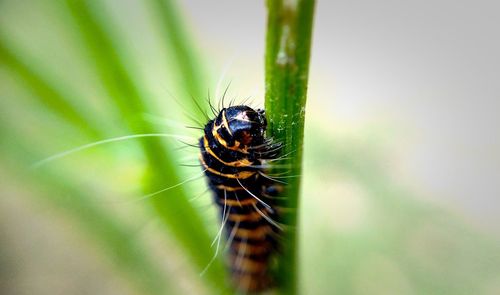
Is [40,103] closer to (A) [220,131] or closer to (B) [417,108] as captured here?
(A) [220,131]

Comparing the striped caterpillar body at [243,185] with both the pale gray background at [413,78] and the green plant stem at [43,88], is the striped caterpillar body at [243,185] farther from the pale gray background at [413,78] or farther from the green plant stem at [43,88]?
the pale gray background at [413,78]

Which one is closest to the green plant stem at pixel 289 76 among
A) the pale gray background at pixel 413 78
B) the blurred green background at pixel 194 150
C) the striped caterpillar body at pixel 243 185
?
the striped caterpillar body at pixel 243 185

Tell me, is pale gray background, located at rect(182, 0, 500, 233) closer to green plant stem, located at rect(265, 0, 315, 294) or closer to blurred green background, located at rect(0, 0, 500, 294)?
blurred green background, located at rect(0, 0, 500, 294)

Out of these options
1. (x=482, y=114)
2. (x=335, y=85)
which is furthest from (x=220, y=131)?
(x=482, y=114)

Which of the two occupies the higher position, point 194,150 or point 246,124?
point 246,124

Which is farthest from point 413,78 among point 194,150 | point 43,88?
point 43,88

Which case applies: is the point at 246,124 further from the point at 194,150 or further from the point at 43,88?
the point at 194,150

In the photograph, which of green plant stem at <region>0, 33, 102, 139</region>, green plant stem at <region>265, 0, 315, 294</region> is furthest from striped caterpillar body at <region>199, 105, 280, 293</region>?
green plant stem at <region>0, 33, 102, 139</region>
